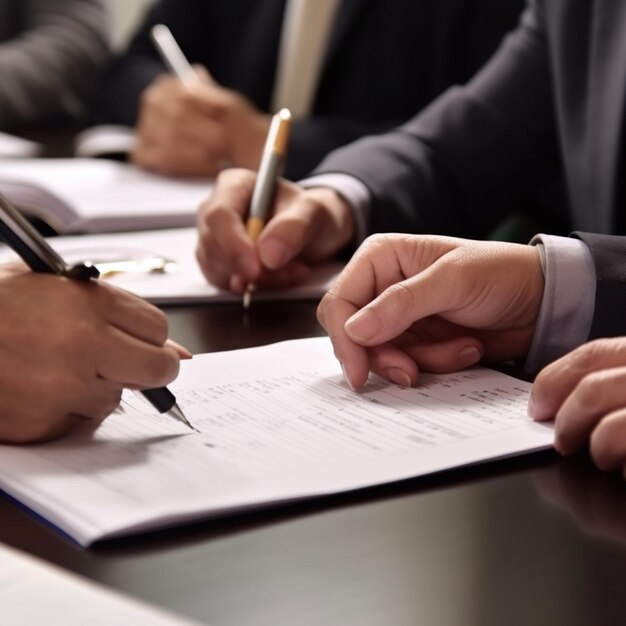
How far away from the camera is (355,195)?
44.1 inches

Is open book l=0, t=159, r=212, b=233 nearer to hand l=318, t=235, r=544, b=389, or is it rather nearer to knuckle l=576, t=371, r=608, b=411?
hand l=318, t=235, r=544, b=389

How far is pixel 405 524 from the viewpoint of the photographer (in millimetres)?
515

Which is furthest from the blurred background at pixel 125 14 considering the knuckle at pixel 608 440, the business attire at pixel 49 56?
the knuckle at pixel 608 440

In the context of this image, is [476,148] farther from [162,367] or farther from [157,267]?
[162,367]

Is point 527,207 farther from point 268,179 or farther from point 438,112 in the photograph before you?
point 268,179

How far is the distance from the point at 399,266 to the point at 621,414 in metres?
0.24

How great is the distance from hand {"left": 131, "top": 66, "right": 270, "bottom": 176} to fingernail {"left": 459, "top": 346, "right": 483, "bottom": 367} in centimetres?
104

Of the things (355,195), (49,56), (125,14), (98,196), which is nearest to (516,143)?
(355,195)

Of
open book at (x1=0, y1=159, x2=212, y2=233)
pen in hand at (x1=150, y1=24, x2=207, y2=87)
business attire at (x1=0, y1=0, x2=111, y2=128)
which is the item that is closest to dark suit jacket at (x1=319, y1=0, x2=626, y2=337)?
open book at (x1=0, y1=159, x2=212, y2=233)

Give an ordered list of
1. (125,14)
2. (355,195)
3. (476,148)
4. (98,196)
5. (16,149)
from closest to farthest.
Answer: (355,195), (476,148), (98,196), (16,149), (125,14)

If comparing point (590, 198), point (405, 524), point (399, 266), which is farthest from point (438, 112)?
point (405, 524)

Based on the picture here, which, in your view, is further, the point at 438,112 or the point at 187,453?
the point at 438,112

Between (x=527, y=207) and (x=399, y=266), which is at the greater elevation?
(x=399, y=266)

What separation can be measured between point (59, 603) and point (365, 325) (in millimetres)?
341
